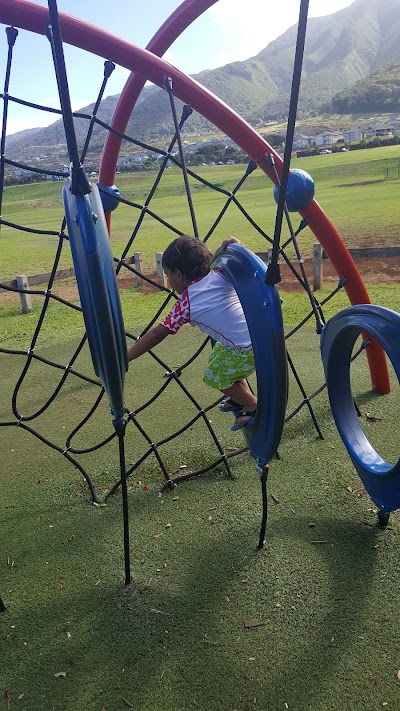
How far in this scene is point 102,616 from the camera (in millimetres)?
3098

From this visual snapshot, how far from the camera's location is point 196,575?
3.34 m

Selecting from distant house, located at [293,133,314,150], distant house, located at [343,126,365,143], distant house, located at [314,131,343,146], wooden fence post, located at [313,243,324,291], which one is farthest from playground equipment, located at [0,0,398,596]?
distant house, located at [293,133,314,150]

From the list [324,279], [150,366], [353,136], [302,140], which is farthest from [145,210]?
[302,140]

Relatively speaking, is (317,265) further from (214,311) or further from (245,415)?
(214,311)

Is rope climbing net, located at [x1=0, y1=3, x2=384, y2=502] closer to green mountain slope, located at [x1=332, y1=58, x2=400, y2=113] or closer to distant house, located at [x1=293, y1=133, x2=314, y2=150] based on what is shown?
distant house, located at [x1=293, y1=133, x2=314, y2=150]

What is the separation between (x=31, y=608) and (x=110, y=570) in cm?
49

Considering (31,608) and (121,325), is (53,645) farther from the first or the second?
(121,325)

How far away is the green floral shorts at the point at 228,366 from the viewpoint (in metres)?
3.13

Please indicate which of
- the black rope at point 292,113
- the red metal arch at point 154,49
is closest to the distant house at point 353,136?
the red metal arch at point 154,49

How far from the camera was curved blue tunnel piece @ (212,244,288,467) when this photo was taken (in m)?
2.57

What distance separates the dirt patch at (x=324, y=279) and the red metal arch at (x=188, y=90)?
5.76 meters

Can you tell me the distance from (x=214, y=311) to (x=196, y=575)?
155cm

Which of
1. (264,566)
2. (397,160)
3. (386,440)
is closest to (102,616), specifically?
(264,566)

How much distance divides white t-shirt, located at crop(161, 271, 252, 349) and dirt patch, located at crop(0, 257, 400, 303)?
7.85 meters
